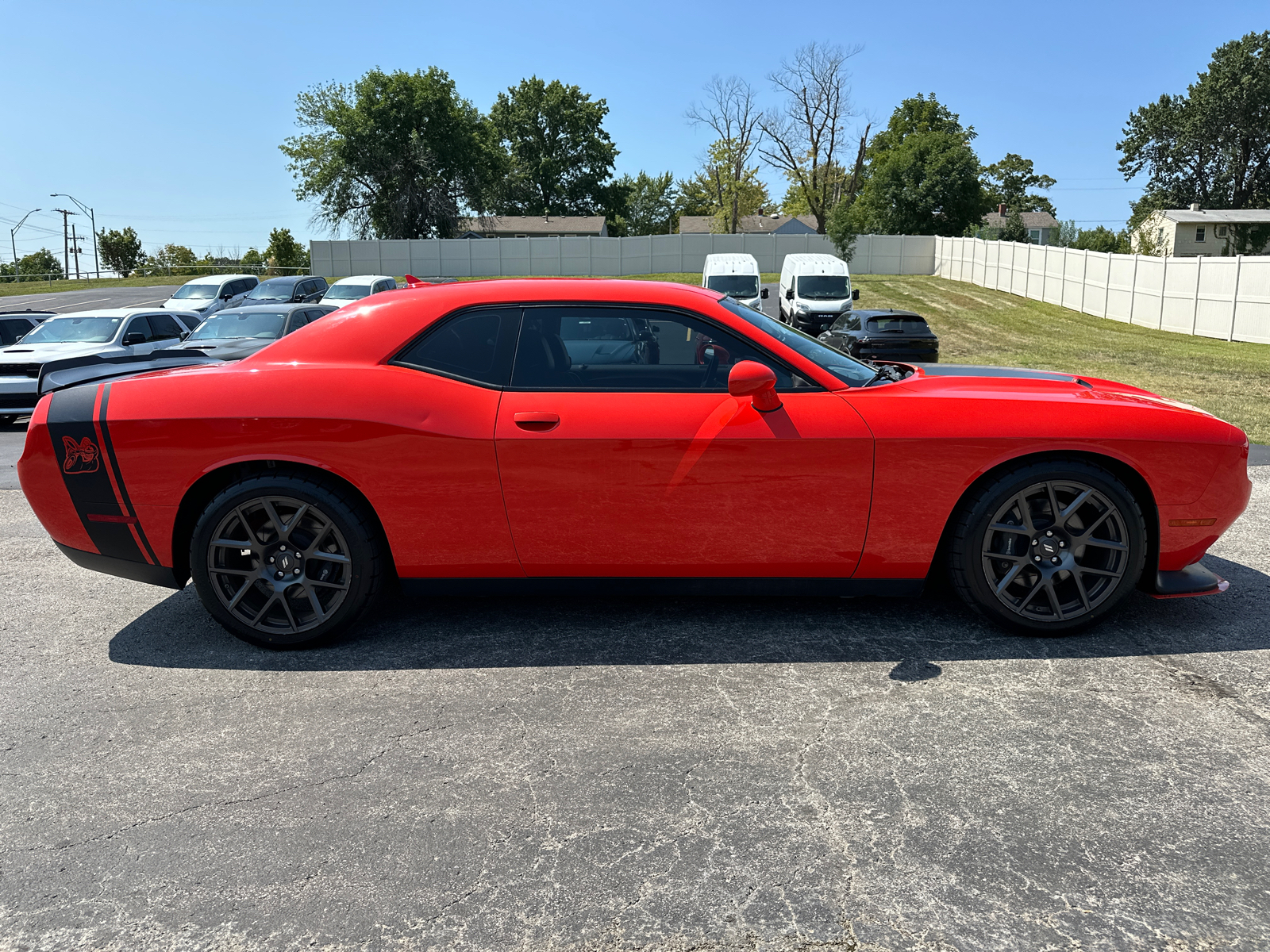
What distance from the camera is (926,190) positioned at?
6028 centimetres

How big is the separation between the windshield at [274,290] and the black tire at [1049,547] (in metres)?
21.5

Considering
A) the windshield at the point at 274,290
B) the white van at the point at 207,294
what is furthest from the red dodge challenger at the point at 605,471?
the white van at the point at 207,294

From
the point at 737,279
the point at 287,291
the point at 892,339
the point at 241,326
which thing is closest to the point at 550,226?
the point at 737,279

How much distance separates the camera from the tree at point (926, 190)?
59969 mm

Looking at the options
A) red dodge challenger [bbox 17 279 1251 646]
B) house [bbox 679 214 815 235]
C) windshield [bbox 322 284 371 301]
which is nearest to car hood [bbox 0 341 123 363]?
windshield [bbox 322 284 371 301]

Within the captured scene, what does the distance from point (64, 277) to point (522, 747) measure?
71.8 m

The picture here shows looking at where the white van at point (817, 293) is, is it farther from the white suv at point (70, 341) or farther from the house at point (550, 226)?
the house at point (550, 226)

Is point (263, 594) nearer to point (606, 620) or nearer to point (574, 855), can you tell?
point (606, 620)

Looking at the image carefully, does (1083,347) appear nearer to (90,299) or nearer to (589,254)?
(589,254)

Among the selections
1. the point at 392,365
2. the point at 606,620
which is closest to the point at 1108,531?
the point at 606,620

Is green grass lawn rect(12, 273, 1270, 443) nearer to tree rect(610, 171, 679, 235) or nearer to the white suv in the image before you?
the white suv

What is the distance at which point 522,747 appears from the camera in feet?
10.9

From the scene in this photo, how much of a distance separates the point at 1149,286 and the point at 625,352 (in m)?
31.1

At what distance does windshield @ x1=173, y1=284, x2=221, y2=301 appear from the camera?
24.3 metres
